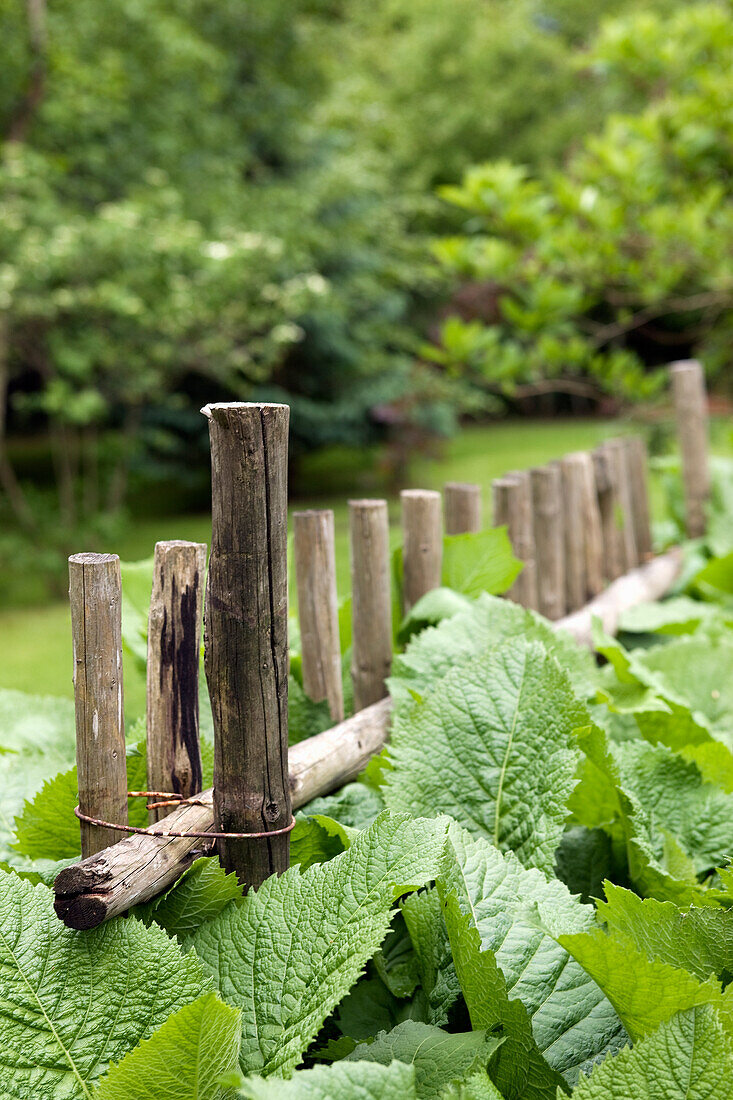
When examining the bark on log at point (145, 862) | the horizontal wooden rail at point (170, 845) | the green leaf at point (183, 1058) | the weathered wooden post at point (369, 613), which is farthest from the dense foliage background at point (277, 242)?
the green leaf at point (183, 1058)

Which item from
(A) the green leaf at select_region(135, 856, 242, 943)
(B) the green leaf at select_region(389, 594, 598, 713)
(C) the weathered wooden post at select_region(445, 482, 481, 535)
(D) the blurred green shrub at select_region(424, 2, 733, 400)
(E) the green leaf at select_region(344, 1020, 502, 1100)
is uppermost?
(D) the blurred green shrub at select_region(424, 2, 733, 400)

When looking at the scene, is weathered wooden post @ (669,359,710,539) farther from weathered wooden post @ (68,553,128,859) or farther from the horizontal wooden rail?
weathered wooden post @ (68,553,128,859)

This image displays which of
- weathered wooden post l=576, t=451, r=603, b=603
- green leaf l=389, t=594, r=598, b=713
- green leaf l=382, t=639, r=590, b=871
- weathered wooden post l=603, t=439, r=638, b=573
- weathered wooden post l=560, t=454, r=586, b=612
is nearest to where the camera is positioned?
green leaf l=382, t=639, r=590, b=871

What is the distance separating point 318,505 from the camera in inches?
470

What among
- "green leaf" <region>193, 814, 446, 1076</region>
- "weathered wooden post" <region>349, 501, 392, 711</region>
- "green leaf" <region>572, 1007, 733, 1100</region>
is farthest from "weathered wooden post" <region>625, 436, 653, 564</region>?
"green leaf" <region>572, 1007, 733, 1100</region>

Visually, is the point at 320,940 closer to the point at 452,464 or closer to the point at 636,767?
the point at 636,767

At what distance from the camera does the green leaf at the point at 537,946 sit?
1.23m

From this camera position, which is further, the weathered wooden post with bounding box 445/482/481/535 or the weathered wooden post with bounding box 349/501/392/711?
the weathered wooden post with bounding box 445/482/481/535

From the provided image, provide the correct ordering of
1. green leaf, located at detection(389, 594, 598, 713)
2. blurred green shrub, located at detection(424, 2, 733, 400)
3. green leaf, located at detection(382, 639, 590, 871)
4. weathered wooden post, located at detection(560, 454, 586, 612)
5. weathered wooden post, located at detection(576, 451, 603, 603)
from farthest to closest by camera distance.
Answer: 1. blurred green shrub, located at detection(424, 2, 733, 400)
2. weathered wooden post, located at detection(576, 451, 603, 603)
3. weathered wooden post, located at detection(560, 454, 586, 612)
4. green leaf, located at detection(389, 594, 598, 713)
5. green leaf, located at detection(382, 639, 590, 871)

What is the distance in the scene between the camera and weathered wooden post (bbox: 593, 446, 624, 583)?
12.1ft

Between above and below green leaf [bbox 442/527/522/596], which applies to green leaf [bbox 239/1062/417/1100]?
below

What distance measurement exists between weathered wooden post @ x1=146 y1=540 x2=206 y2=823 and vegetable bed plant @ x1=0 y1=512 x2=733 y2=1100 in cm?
8

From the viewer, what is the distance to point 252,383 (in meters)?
11.4

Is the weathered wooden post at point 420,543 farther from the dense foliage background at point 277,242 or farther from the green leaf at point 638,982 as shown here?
the dense foliage background at point 277,242
